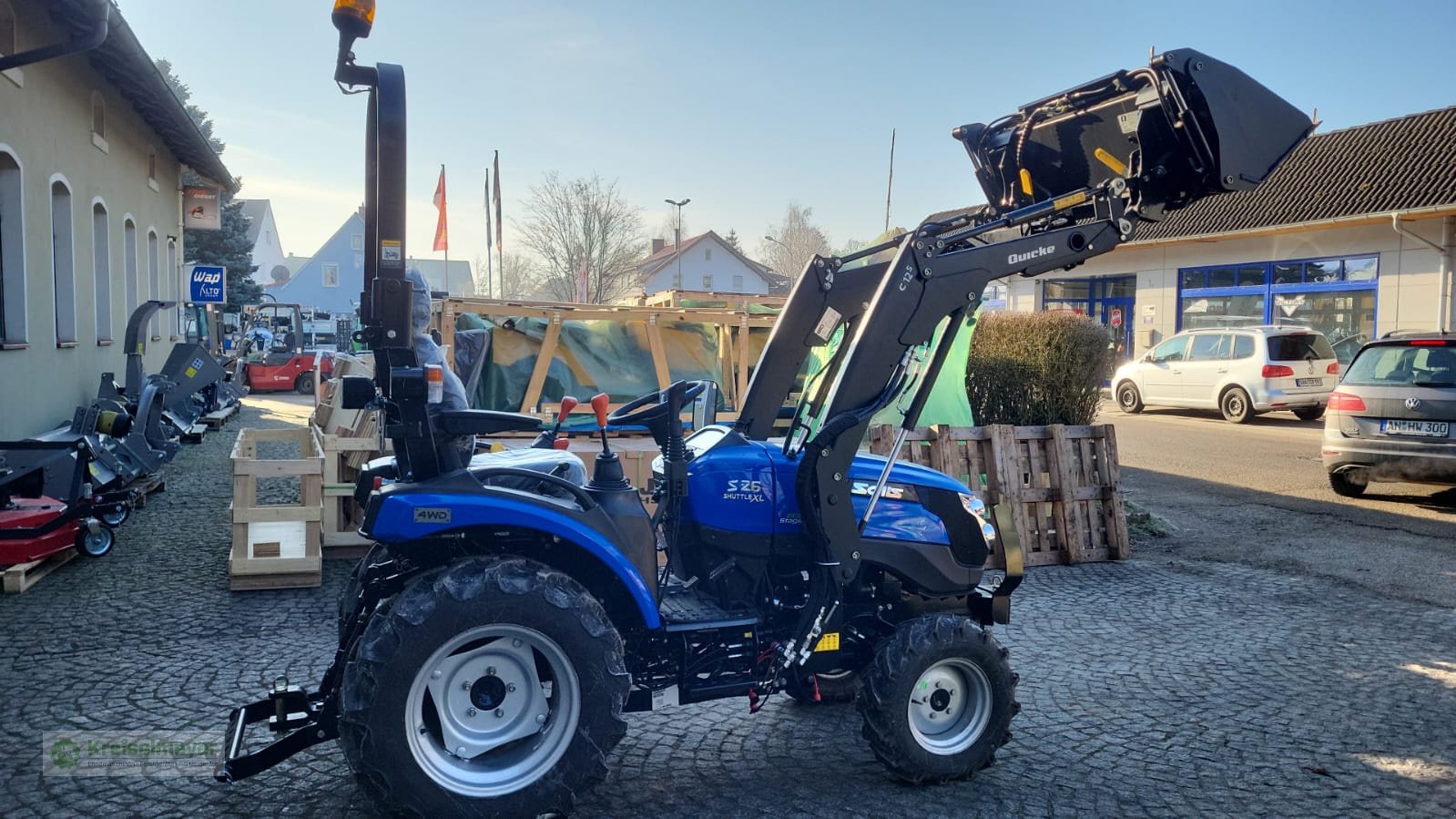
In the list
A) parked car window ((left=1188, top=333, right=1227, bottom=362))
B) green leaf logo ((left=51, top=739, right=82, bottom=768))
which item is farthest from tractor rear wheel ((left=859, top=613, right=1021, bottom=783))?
parked car window ((left=1188, top=333, right=1227, bottom=362))

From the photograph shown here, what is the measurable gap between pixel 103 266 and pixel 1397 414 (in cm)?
1614

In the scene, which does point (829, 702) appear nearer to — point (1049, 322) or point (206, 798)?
point (206, 798)

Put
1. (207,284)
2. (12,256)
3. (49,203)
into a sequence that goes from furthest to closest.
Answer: (207,284)
(49,203)
(12,256)

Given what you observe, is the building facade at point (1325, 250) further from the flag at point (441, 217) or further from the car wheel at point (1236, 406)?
the flag at point (441, 217)

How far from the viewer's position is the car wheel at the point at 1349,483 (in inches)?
414

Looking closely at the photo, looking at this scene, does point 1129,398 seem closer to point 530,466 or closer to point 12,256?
point 12,256

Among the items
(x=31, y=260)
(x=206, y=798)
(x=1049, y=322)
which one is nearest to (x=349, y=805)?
(x=206, y=798)

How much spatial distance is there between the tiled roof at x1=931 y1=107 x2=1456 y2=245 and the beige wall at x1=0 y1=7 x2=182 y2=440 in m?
18.8

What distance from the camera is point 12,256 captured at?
10594 millimetres

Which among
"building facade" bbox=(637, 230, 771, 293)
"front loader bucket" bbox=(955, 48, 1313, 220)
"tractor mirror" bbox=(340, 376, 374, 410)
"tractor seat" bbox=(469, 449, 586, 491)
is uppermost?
"building facade" bbox=(637, 230, 771, 293)

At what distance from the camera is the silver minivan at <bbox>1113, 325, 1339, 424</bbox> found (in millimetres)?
18297

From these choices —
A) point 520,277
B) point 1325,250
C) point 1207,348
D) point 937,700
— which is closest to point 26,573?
point 937,700

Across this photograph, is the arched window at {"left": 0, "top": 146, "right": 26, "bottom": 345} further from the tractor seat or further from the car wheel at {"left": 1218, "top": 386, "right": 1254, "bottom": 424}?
the car wheel at {"left": 1218, "top": 386, "right": 1254, "bottom": 424}

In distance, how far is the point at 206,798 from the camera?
147 inches
